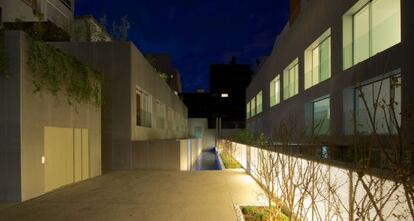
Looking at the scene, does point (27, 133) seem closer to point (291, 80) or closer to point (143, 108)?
point (143, 108)

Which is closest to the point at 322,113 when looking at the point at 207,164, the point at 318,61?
the point at 318,61

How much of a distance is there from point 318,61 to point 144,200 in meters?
11.2

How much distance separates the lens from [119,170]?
13227 millimetres


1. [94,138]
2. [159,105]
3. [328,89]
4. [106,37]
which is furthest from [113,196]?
[159,105]

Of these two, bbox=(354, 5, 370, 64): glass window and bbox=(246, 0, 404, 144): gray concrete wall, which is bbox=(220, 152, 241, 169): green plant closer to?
bbox=(246, 0, 404, 144): gray concrete wall

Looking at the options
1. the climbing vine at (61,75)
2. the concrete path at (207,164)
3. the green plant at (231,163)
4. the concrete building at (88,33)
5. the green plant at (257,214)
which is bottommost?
the concrete path at (207,164)

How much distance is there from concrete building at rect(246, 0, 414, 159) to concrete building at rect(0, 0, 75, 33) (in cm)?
1150

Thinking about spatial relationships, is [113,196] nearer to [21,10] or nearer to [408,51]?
[408,51]

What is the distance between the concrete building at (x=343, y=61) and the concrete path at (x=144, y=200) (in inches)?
79.1

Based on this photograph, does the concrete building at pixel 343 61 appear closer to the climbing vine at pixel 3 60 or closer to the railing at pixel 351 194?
the railing at pixel 351 194

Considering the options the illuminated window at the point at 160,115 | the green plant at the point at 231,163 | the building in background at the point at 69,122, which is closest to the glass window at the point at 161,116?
the illuminated window at the point at 160,115

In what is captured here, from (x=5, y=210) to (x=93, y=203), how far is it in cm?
160

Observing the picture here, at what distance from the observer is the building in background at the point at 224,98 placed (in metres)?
51.5

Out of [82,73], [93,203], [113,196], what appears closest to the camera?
[93,203]
